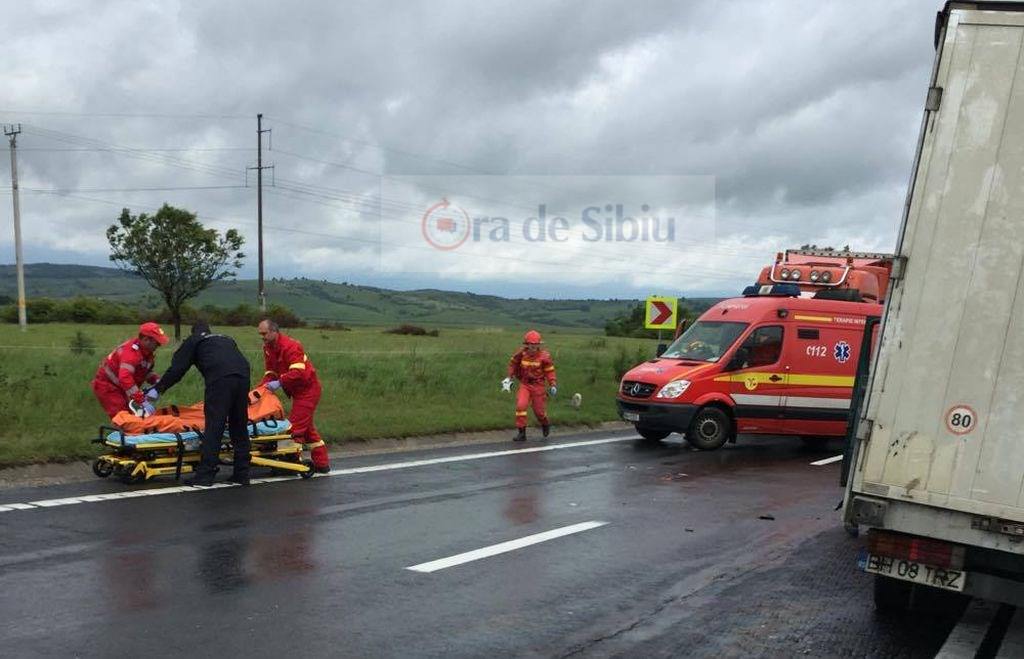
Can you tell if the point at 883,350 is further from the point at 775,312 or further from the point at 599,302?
the point at 599,302

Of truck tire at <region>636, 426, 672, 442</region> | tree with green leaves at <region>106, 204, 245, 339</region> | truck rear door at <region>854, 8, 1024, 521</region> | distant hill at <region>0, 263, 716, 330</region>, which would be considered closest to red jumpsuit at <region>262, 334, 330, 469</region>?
truck tire at <region>636, 426, 672, 442</region>

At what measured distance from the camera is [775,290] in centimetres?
1641

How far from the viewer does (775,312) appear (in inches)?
612

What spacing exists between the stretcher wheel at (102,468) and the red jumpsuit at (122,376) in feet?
2.13

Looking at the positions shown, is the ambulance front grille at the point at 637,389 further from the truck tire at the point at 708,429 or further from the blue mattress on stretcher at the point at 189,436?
the blue mattress on stretcher at the point at 189,436

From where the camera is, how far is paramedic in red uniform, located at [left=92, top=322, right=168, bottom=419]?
1070 cm

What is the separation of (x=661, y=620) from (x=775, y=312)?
10239mm

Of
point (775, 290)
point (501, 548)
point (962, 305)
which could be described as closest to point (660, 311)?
point (775, 290)

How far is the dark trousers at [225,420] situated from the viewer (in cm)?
1012

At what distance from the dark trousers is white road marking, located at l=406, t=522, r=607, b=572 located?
3675 mm

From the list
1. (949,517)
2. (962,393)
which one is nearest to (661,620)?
(949,517)

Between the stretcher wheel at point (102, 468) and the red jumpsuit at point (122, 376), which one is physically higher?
the red jumpsuit at point (122, 376)

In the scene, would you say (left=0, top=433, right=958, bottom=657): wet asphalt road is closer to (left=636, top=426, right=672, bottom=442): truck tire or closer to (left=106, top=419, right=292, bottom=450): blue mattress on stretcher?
(left=106, top=419, right=292, bottom=450): blue mattress on stretcher

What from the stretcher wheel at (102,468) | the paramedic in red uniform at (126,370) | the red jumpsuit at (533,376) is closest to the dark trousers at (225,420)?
the paramedic in red uniform at (126,370)
